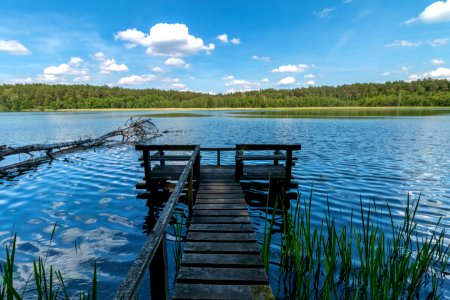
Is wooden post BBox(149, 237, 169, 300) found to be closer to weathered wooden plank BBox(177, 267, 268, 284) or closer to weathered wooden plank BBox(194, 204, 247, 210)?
weathered wooden plank BBox(177, 267, 268, 284)

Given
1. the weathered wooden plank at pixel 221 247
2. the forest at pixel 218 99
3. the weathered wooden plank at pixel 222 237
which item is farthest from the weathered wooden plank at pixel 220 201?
the forest at pixel 218 99

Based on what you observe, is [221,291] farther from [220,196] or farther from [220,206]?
[220,196]

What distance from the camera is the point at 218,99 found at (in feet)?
582

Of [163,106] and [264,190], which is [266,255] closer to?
[264,190]

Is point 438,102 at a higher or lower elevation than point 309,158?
higher

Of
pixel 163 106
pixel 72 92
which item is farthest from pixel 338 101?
pixel 72 92

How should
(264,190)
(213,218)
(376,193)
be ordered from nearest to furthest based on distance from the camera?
(213,218), (376,193), (264,190)

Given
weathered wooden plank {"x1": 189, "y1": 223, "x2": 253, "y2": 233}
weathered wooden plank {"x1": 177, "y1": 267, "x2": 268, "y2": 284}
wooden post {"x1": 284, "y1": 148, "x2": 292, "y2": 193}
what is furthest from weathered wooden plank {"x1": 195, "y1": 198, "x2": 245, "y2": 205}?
weathered wooden plank {"x1": 177, "y1": 267, "x2": 268, "y2": 284}

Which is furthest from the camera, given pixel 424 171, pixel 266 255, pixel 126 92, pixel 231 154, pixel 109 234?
pixel 126 92

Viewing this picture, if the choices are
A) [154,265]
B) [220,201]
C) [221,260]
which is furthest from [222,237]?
[154,265]

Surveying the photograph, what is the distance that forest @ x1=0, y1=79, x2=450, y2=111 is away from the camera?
12938cm

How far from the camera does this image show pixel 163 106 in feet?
531

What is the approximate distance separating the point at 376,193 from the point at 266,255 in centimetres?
781

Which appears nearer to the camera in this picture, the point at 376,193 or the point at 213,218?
the point at 213,218
